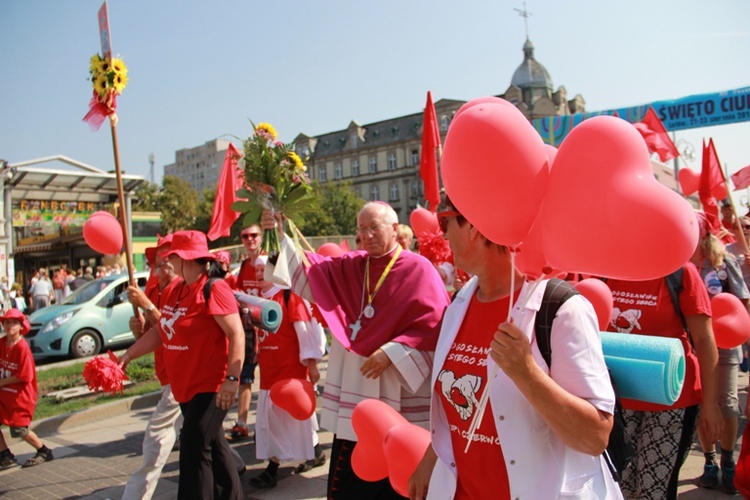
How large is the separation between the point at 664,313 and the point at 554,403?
197 cm

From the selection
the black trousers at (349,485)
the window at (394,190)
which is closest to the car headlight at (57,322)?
the black trousers at (349,485)

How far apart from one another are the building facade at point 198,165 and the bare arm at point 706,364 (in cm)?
13296

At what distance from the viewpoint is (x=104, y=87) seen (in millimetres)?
4574

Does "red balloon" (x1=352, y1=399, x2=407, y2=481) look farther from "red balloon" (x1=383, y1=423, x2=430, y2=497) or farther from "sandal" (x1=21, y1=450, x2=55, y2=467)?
"sandal" (x1=21, y1=450, x2=55, y2=467)

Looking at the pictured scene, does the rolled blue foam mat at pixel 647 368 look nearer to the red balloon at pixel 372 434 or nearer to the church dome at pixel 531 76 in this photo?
the red balloon at pixel 372 434

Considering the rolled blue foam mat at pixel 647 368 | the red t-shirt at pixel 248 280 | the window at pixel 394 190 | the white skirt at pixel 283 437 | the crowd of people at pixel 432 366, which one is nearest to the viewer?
the crowd of people at pixel 432 366

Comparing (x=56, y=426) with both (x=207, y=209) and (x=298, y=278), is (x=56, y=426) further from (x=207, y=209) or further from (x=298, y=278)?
(x=207, y=209)

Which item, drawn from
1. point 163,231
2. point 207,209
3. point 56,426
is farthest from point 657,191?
point 207,209

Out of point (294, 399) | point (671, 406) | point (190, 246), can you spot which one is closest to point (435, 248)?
point (294, 399)

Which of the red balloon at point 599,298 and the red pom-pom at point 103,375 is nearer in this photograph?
the red balloon at point 599,298

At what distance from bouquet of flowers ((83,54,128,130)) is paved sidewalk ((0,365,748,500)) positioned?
→ 128 inches

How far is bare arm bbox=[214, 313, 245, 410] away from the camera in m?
4.13

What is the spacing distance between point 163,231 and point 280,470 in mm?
40954

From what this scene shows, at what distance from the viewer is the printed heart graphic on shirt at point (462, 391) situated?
2.20 meters
